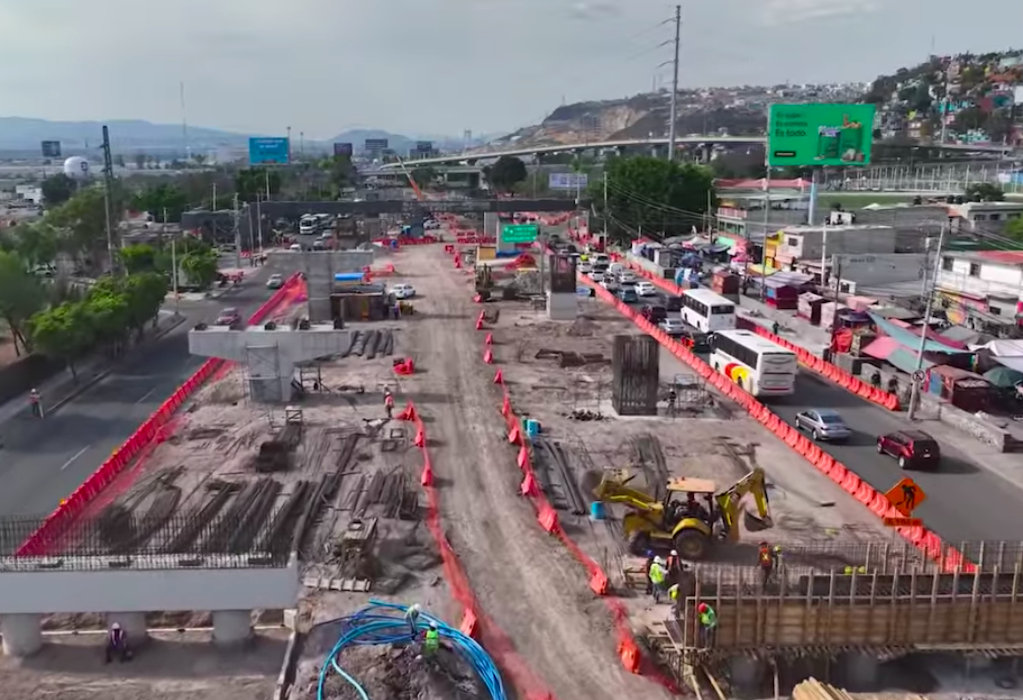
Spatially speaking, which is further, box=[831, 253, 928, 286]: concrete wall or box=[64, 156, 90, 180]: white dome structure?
box=[64, 156, 90, 180]: white dome structure

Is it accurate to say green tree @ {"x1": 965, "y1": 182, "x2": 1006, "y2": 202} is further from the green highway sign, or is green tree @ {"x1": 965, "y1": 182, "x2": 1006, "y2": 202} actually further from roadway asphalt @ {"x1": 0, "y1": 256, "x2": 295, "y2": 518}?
roadway asphalt @ {"x1": 0, "y1": 256, "x2": 295, "y2": 518}

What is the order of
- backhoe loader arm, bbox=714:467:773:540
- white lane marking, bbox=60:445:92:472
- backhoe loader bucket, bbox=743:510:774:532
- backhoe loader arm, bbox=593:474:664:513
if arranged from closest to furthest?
backhoe loader arm, bbox=714:467:773:540
backhoe loader arm, bbox=593:474:664:513
backhoe loader bucket, bbox=743:510:774:532
white lane marking, bbox=60:445:92:472

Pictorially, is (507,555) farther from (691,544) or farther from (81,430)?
(81,430)

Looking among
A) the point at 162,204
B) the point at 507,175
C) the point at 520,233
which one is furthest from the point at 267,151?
the point at 507,175

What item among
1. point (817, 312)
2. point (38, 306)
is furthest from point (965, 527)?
point (38, 306)

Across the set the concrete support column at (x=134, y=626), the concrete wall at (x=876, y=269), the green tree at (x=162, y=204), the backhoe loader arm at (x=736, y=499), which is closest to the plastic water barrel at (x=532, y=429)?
the backhoe loader arm at (x=736, y=499)

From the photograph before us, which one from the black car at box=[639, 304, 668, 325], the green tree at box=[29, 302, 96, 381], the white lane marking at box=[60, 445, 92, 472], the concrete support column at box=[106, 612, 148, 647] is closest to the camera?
the concrete support column at box=[106, 612, 148, 647]

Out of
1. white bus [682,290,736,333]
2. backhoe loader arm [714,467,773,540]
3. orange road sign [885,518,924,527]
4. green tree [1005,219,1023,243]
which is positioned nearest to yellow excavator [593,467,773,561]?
backhoe loader arm [714,467,773,540]
